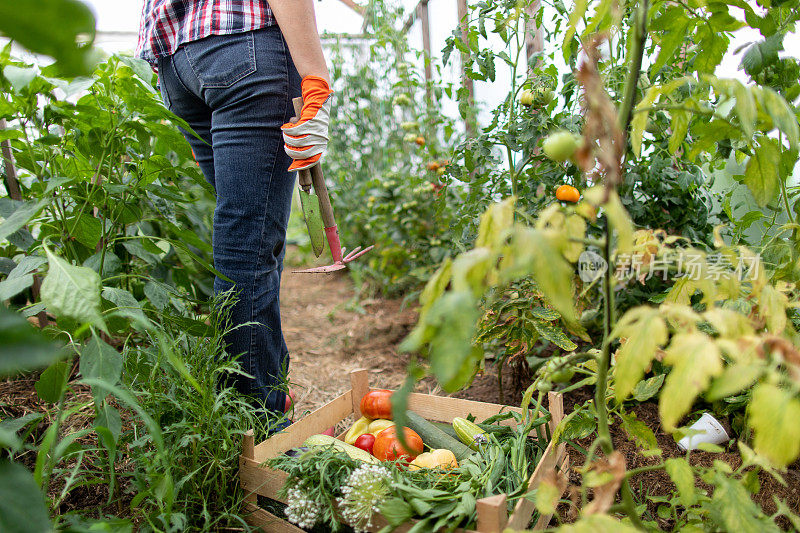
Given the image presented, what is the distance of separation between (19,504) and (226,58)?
102cm

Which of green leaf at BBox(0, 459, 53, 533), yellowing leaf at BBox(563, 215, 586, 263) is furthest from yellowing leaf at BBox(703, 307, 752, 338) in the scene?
green leaf at BBox(0, 459, 53, 533)

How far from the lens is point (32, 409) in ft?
4.39

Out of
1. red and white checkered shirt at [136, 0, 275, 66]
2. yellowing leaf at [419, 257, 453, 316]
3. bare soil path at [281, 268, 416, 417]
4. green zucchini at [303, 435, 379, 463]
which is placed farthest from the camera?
bare soil path at [281, 268, 416, 417]

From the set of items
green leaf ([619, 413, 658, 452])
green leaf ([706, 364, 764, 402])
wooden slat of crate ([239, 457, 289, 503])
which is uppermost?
green leaf ([706, 364, 764, 402])

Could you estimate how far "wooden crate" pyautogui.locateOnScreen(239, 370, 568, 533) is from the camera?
0.81 m

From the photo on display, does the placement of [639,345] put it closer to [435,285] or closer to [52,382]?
[435,285]

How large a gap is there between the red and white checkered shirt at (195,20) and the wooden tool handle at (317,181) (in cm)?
21

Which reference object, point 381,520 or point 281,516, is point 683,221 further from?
point 281,516

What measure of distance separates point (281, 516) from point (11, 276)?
0.69m

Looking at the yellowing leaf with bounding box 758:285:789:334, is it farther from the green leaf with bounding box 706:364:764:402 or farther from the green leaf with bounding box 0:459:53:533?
the green leaf with bounding box 0:459:53:533

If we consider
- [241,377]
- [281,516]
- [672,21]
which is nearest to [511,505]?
[281,516]

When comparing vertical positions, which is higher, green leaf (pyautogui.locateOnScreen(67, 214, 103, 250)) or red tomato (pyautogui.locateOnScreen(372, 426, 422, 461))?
green leaf (pyautogui.locateOnScreen(67, 214, 103, 250))

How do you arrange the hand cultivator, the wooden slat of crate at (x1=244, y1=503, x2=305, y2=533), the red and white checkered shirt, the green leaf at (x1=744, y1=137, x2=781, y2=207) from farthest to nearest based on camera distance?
the hand cultivator, the red and white checkered shirt, the wooden slat of crate at (x1=244, y1=503, x2=305, y2=533), the green leaf at (x1=744, y1=137, x2=781, y2=207)

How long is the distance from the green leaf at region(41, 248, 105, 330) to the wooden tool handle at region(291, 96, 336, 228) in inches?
24.5
